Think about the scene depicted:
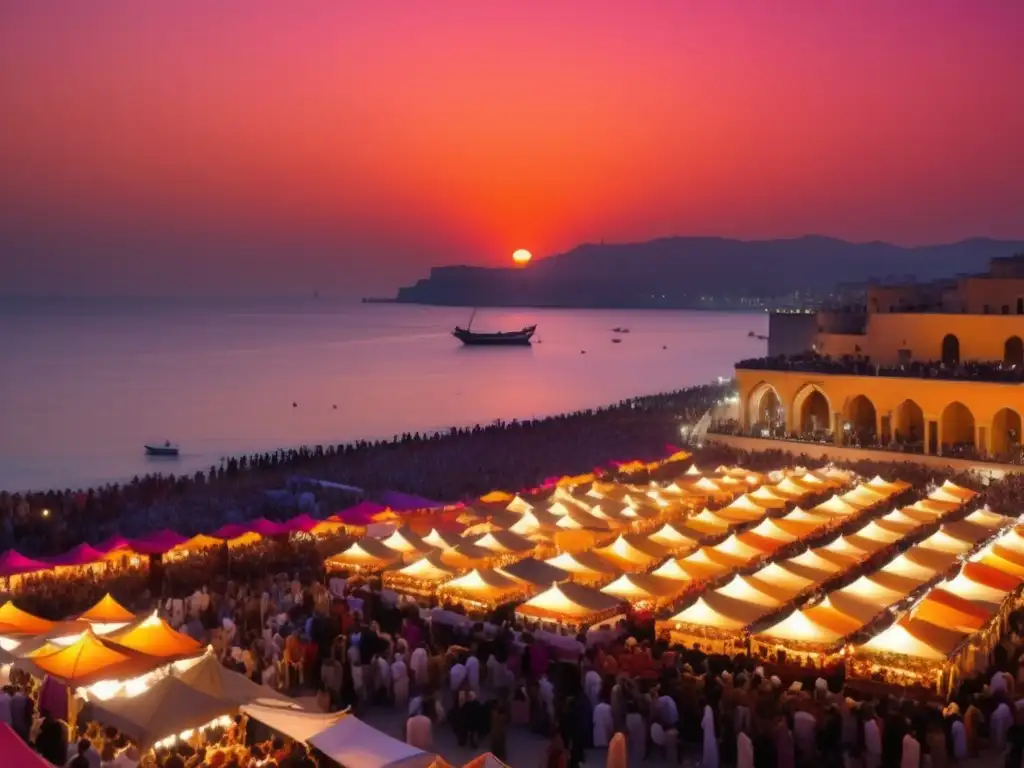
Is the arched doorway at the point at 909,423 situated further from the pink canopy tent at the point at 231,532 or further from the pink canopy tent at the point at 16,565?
the pink canopy tent at the point at 16,565

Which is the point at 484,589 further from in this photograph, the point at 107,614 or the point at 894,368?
the point at 894,368

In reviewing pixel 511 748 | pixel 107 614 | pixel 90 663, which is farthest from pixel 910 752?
pixel 107 614

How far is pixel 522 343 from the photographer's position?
438 feet

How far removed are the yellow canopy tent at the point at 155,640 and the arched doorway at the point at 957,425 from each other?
2371 centimetres

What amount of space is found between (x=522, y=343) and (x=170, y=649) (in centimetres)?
12282

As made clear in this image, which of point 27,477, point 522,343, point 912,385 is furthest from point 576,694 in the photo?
point 522,343

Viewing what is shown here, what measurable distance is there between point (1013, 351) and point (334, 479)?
20.0m

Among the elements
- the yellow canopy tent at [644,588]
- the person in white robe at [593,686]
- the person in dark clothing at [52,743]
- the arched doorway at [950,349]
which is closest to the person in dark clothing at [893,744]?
the person in white robe at [593,686]

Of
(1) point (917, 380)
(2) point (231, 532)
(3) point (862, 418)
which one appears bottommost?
(2) point (231, 532)

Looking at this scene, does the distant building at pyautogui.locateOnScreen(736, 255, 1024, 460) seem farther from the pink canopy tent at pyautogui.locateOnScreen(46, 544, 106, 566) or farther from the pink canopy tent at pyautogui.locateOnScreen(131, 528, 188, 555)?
the pink canopy tent at pyautogui.locateOnScreen(46, 544, 106, 566)

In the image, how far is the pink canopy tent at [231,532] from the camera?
18234 millimetres

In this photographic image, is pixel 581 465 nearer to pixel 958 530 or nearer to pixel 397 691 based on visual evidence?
pixel 958 530

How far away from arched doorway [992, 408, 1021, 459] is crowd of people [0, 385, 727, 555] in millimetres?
9309

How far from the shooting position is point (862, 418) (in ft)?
104
